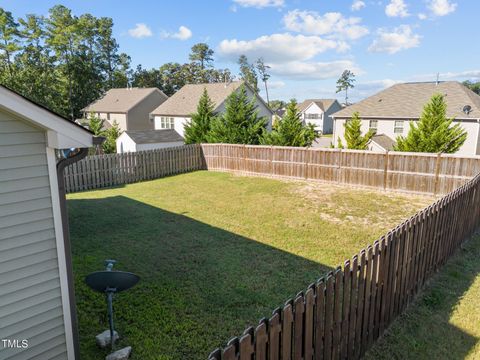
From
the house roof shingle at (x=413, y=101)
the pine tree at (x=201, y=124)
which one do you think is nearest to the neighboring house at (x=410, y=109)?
the house roof shingle at (x=413, y=101)

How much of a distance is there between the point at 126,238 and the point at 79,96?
44.4 meters

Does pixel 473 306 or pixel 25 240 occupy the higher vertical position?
pixel 25 240

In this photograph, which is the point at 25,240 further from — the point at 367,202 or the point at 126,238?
the point at 367,202

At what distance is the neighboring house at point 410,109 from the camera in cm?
2456

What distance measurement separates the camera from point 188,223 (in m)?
9.68

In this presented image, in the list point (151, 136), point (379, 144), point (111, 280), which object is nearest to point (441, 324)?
point (111, 280)

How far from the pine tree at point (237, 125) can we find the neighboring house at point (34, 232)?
1626 cm

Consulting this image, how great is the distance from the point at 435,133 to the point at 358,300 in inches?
577

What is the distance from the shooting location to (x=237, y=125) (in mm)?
20109

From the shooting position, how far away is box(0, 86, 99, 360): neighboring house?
3398 mm

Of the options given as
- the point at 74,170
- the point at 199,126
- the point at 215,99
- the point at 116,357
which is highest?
the point at 215,99

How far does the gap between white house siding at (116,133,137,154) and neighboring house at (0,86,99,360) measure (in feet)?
56.4

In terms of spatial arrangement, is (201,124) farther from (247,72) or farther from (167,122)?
(247,72)

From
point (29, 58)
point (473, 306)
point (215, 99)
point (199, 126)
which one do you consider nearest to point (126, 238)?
point (473, 306)
